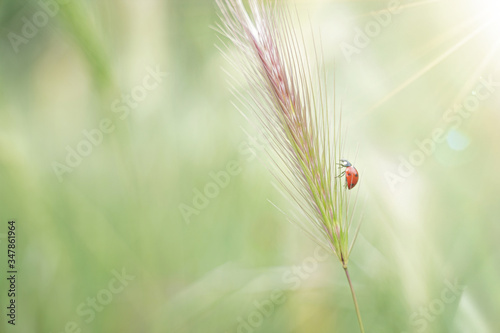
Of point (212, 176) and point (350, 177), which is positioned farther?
point (212, 176)

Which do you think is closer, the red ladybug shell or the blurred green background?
the red ladybug shell

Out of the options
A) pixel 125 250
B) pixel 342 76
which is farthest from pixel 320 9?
pixel 125 250

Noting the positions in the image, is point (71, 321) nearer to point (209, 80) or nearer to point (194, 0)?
point (209, 80)

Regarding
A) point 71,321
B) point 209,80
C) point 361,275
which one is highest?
point 209,80

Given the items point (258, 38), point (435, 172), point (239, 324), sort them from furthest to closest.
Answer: point (435, 172) < point (239, 324) < point (258, 38)

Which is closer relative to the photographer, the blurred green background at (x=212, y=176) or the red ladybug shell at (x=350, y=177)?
the red ladybug shell at (x=350, y=177)

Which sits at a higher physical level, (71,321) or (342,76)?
(342,76)

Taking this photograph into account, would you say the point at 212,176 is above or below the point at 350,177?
above

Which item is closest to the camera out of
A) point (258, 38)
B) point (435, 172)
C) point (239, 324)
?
point (258, 38)
